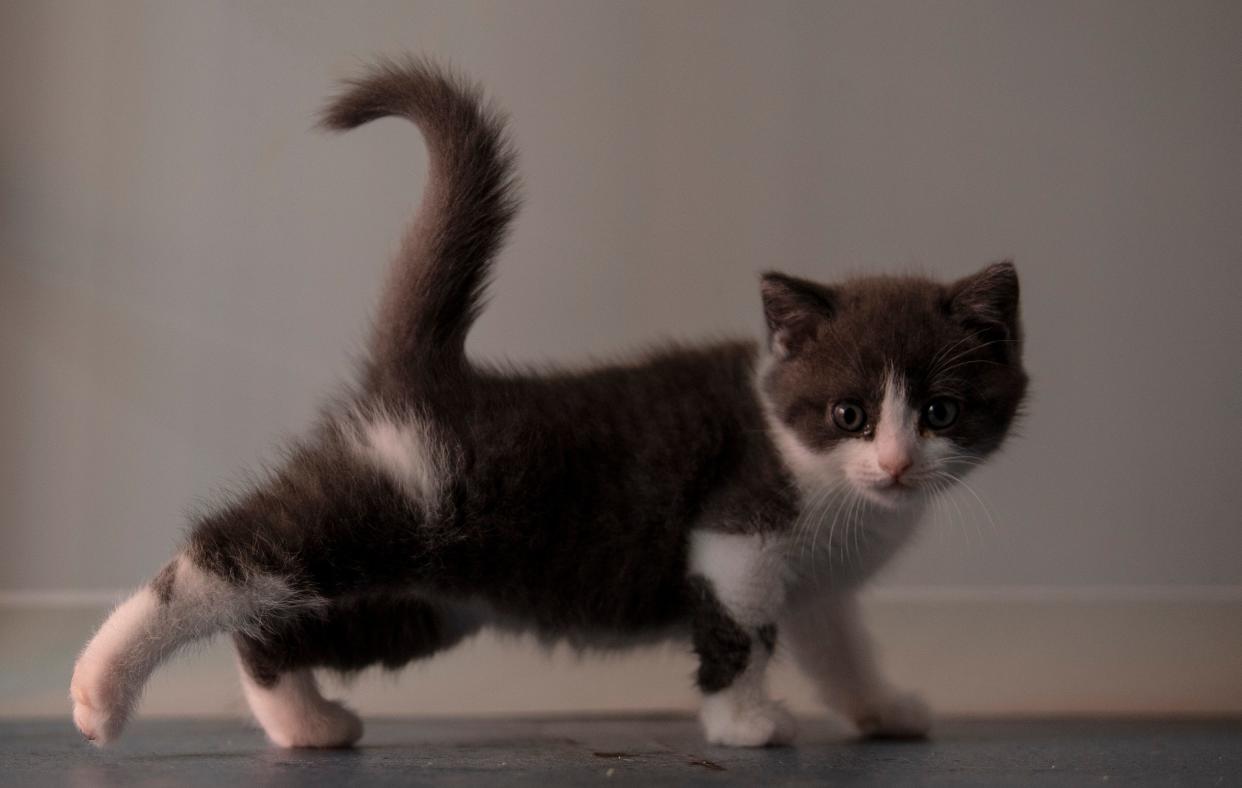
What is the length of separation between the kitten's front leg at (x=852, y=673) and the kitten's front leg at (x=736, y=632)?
8.8 inches

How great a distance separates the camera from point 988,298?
1838mm

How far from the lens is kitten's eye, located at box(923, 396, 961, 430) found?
1784mm

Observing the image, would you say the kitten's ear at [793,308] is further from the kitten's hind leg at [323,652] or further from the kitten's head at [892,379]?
the kitten's hind leg at [323,652]

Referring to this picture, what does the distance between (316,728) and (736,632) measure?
2.08 ft

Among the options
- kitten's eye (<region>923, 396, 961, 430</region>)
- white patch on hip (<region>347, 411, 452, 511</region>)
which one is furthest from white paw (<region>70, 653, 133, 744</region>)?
kitten's eye (<region>923, 396, 961, 430</region>)

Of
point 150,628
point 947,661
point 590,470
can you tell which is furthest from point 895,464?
point 947,661

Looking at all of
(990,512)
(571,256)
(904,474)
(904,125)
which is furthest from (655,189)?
(904,474)

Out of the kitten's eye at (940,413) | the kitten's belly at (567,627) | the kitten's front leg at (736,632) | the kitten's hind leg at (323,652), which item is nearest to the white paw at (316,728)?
the kitten's hind leg at (323,652)

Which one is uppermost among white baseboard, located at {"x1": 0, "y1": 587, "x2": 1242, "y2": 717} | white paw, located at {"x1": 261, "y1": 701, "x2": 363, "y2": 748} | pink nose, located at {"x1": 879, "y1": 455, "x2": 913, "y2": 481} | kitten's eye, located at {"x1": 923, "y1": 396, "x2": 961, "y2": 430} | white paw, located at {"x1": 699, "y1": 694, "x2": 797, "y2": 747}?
kitten's eye, located at {"x1": 923, "y1": 396, "x2": 961, "y2": 430}

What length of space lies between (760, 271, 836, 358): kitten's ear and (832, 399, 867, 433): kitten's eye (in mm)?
128

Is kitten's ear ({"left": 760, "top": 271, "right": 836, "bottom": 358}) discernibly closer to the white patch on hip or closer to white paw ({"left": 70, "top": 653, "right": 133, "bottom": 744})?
the white patch on hip

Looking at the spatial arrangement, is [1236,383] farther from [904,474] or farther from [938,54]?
[904,474]

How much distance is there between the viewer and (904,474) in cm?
174

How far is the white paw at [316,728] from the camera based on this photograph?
1.89m
